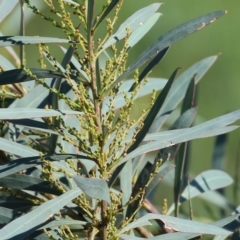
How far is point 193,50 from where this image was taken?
9.11ft

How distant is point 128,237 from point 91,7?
0.25 metres

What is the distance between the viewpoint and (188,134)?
0.68 metres

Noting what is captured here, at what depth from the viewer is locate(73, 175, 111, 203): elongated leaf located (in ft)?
1.87

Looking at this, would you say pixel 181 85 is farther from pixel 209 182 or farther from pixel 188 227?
pixel 188 227

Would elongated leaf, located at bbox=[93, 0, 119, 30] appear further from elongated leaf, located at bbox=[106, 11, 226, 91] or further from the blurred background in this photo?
the blurred background

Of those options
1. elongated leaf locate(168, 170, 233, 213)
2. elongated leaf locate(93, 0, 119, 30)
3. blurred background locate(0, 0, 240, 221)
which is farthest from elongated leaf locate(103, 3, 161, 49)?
blurred background locate(0, 0, 240, 221)

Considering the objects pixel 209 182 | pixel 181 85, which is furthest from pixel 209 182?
pixel 181 85

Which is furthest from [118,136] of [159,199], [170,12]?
[170,12]

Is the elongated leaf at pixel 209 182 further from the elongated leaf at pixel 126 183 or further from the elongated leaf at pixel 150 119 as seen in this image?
the elongated leaf at pixel 150 119

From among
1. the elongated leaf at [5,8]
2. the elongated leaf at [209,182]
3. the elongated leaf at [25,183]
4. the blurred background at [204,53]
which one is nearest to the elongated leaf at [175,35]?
the elongated leaf at [25,183]

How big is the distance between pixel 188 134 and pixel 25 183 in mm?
190

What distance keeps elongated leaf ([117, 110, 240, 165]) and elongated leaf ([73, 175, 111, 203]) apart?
0.09 m

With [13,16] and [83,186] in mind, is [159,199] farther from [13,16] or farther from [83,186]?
[83,186]

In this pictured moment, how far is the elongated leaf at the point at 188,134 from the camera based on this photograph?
67cm
